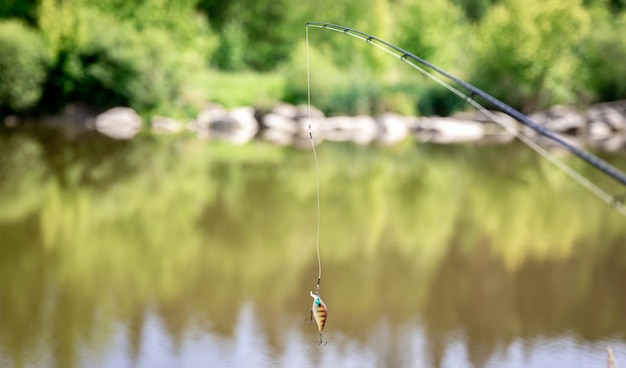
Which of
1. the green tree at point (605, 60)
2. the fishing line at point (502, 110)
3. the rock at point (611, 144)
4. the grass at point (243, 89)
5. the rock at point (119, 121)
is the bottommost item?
the fishing line at point (502, 110)

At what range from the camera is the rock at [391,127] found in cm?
2906

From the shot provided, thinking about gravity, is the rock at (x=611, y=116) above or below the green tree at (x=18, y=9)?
below

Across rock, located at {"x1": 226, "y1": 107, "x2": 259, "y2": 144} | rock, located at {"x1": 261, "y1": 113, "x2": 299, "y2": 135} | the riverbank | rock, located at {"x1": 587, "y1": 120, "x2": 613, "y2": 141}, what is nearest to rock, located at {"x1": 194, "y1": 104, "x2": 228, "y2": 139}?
the riverbank

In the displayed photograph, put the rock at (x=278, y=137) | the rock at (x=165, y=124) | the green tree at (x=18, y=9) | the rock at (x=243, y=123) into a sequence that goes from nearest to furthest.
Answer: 1. the rock at (x=278, y=137)
2. the rock at (x=243, y=123)
3. the rock at (x=165, y=124)
4. the green tree at (x=18, y=9)

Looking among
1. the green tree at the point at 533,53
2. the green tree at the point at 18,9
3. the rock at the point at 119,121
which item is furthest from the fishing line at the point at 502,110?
the green tree at the point at 533,53

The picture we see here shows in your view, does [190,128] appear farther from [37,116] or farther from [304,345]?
[304,345]

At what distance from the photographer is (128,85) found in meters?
28.7

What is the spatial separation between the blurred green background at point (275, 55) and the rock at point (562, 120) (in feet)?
6.98

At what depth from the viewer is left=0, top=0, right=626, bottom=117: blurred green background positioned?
28.9 m

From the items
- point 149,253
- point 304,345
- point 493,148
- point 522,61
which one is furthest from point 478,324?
point 522,61

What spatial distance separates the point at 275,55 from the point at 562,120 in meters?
15.4

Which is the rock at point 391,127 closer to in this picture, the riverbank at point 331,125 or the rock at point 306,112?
the riverbank at point 331,125

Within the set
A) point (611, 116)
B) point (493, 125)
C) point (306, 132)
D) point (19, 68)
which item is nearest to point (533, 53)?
point (493, 125)

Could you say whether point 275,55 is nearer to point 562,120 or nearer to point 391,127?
point 391,127
